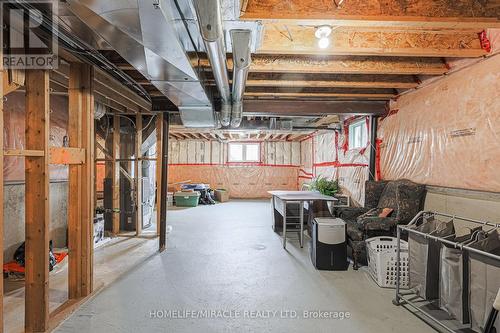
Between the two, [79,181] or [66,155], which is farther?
[79,181]

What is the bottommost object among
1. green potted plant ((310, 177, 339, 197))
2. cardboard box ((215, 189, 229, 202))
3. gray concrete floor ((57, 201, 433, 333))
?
gray concrete floor ((57, 201, 433, 333))

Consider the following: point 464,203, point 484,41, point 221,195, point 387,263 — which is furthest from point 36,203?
point 221,195

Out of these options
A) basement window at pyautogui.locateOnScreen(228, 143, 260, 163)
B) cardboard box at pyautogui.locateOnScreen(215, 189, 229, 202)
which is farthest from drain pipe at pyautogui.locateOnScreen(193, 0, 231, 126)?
basement window at pyautogui.locateOnScreen(228, 143, 260, 163)

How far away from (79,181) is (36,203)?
1.58ft

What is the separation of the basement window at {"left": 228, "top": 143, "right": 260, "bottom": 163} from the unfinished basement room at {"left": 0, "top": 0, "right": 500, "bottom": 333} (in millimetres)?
5697

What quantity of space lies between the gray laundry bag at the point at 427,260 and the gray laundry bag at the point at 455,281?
0.35 ft

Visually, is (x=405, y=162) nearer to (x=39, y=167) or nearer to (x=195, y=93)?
(x=195, y=93)

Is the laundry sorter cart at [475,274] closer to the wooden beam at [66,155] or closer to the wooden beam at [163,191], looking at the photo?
the wooden beam at [66,155]

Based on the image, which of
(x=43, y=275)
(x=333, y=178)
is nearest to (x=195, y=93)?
(x=43, y=275)

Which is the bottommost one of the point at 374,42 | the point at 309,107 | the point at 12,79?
the point at 12,79

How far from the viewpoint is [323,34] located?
2.08 metres

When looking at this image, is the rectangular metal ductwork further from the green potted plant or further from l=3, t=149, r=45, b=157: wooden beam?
the green potted plant

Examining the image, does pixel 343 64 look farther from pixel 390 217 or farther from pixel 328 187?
pixel 328 187

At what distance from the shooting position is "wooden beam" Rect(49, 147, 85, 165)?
2078 mm
